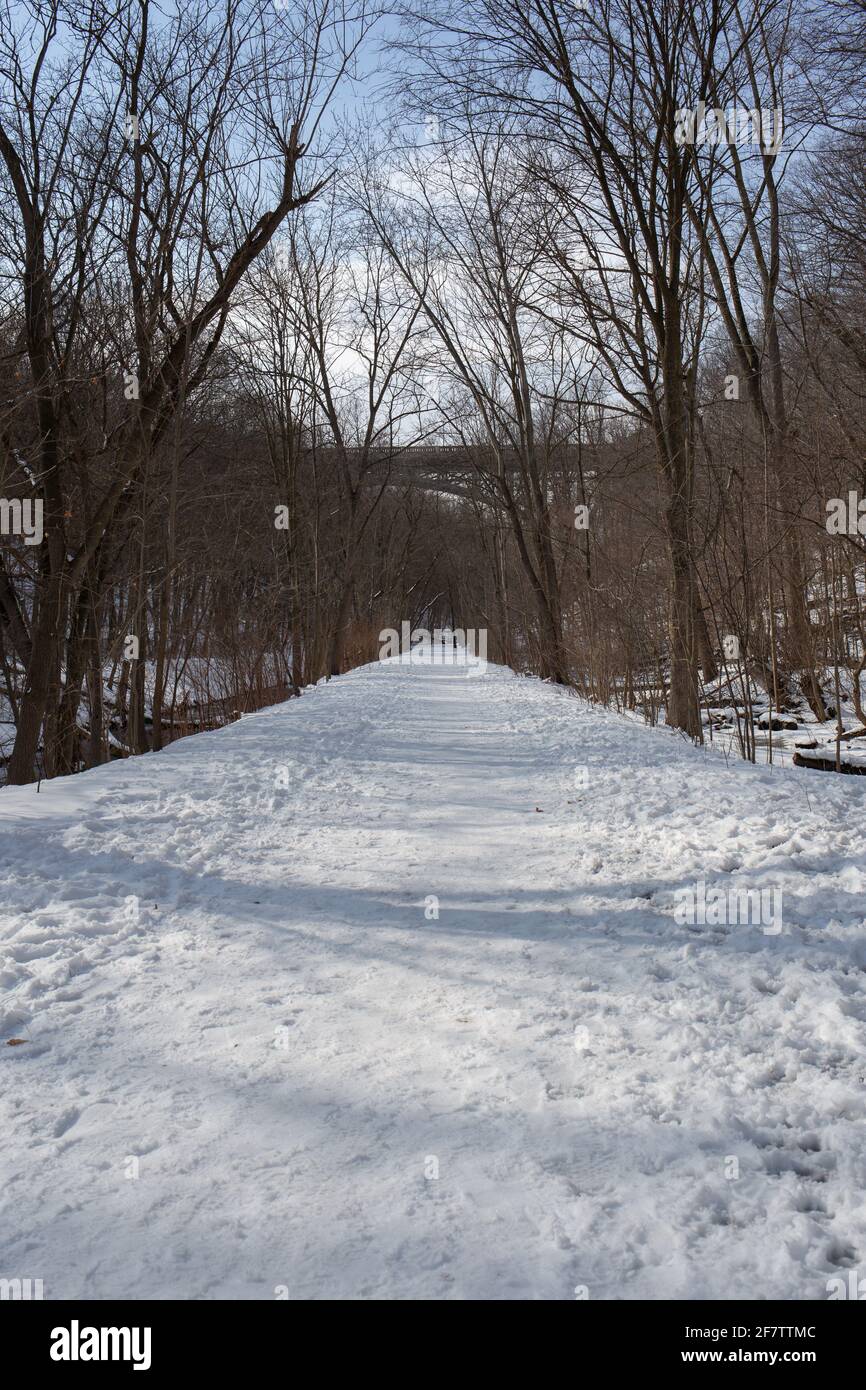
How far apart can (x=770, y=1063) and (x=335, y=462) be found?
26188mm

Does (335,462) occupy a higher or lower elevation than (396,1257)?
higher

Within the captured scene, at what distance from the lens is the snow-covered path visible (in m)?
1.96

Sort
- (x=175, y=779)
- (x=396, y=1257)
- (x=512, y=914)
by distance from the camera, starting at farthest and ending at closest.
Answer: (x=175, y=779) < (x=512, y=914) < (x=396, y=1257)

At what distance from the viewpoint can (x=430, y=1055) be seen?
2846 mm

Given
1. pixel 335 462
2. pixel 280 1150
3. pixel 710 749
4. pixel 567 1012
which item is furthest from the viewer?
pixel 335 462

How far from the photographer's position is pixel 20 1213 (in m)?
2.09

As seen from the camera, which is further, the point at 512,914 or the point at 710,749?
the point at 710,749

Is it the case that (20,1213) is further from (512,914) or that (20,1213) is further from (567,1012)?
(512,914)

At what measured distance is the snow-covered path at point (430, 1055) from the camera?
1963 millimetres
